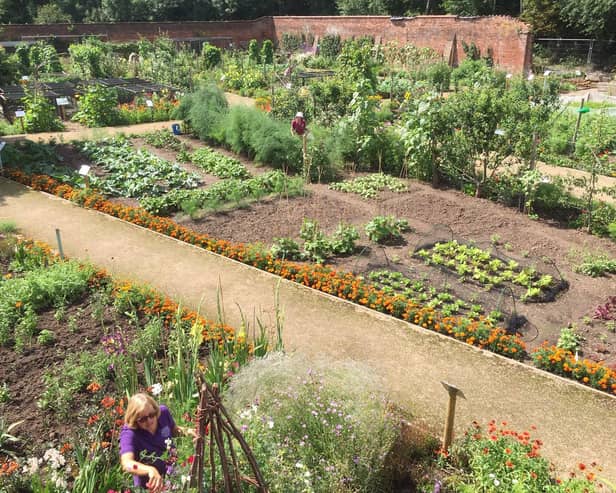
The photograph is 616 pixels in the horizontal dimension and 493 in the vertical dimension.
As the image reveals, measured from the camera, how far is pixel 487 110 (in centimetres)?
891

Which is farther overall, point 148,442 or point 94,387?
point 94,387

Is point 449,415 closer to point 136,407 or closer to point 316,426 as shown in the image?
point 316,426

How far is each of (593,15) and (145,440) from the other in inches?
1045

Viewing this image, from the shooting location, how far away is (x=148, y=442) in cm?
321

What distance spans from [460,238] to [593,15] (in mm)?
21107

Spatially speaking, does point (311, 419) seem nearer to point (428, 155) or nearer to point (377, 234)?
point (377, 234)

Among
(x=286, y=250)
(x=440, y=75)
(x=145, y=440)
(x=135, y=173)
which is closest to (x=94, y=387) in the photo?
(x=145, y=440)

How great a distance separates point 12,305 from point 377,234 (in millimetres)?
4534

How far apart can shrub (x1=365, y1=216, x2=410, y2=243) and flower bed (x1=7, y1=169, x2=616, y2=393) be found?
1.10 m

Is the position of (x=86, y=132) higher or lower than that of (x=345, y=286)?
higher

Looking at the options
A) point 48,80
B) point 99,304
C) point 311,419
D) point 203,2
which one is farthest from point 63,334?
point 203,2

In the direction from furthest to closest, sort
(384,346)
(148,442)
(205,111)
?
(205,111), (384,346), (148,442)

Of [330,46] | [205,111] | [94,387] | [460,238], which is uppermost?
[330,46]

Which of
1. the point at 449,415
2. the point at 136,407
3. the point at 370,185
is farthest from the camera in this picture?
the point at 370,185
